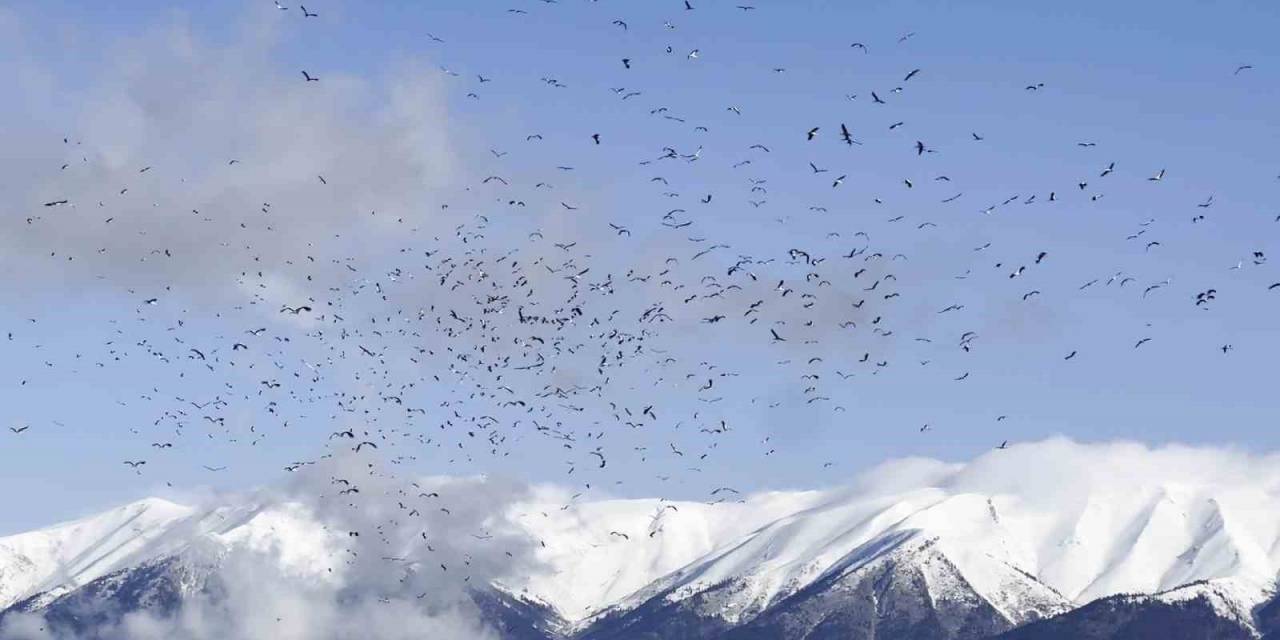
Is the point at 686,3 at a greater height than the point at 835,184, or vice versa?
the point at 686,3

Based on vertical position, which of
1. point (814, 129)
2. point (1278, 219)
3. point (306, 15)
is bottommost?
point (1278, 219)

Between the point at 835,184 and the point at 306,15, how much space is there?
49957 mm

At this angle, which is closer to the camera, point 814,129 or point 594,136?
point 814,129

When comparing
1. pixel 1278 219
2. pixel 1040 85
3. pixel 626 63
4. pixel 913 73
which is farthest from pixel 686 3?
pixel 1278 219

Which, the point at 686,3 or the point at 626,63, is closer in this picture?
the point at 686,3

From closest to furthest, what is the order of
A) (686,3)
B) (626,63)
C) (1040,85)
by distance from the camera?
(686,3) → (626,63) → (1040,85)

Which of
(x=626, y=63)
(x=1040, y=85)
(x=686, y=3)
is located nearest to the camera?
(x=686, y=3)

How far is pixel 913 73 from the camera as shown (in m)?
187

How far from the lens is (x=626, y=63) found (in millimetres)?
183250

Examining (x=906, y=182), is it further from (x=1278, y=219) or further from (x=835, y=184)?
(x=1278, y=219)

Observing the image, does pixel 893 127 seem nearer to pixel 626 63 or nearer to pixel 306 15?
pixel 626 63

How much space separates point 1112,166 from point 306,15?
2885 inches

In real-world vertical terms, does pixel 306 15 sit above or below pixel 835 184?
above

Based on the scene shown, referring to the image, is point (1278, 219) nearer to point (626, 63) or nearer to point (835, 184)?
point (835, 184)
